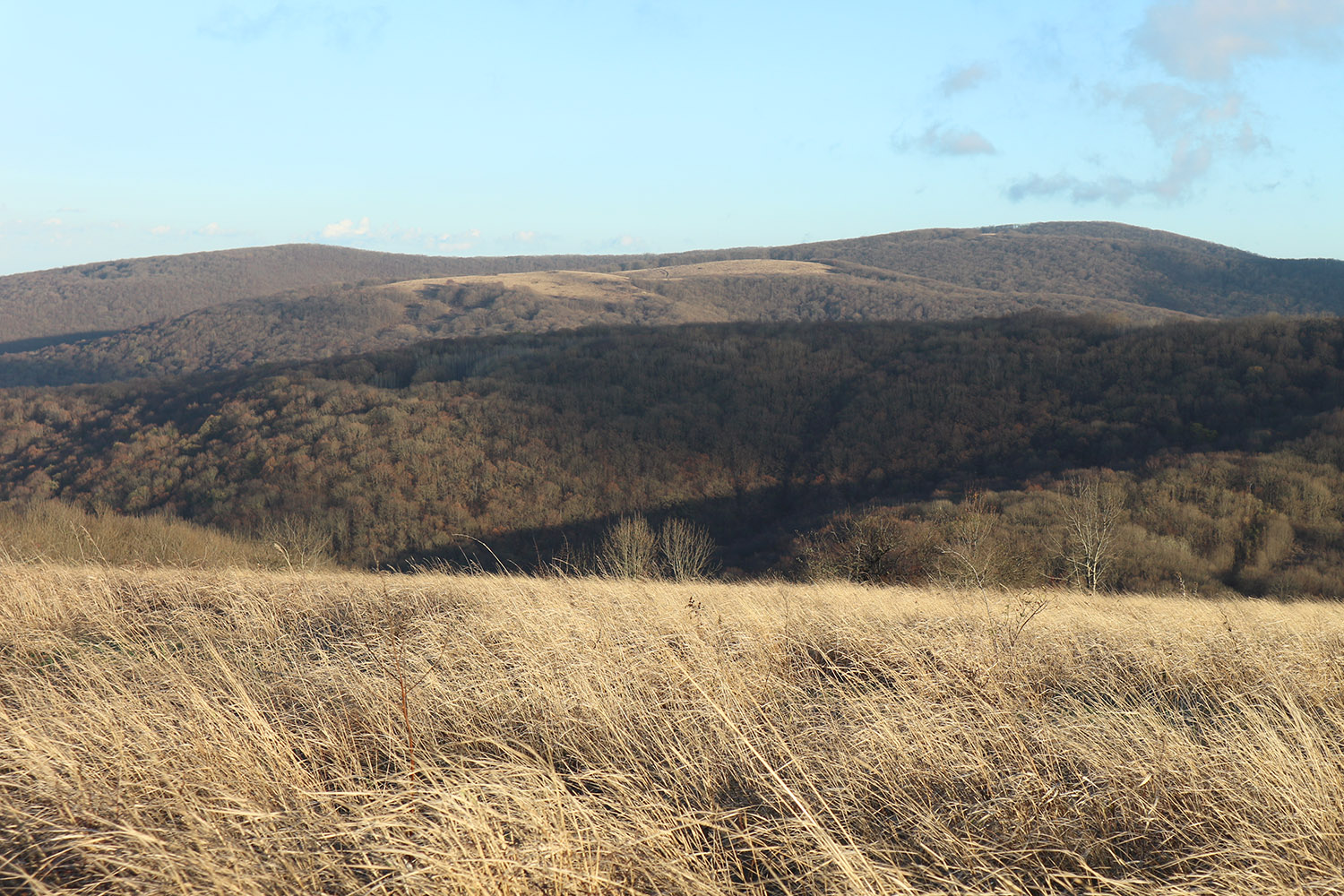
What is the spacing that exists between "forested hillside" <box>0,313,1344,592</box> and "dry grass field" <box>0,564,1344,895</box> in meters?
31.0

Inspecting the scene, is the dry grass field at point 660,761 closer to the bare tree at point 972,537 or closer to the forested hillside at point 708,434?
the bare tree at point 972,537

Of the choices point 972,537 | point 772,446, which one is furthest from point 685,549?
point 772,446

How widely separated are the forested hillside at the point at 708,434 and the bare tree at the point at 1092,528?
1.45m

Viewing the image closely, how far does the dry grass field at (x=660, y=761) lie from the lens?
2367 millimetres

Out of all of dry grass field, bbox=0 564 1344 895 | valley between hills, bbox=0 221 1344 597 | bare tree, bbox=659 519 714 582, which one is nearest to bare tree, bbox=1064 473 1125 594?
valley between hills, bbox=0 221 1344 597

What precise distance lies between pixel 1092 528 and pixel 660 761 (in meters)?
28.3

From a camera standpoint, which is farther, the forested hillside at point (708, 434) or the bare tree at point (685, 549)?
the forested hillside at point (708, 434)

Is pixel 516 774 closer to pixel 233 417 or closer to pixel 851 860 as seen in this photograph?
pixel 851 860

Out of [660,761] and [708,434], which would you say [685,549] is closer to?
[660,761]

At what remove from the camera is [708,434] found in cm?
6394

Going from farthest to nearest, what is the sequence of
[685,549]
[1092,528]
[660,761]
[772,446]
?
1. [772,446]
2. [685,549]
3. [1092,528]
4. [660,761]

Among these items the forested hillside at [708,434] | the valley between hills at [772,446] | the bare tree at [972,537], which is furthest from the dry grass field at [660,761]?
the forested hillside at [708,434]

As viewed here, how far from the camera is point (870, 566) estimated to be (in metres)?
21.8

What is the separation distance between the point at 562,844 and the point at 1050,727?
2166mm
